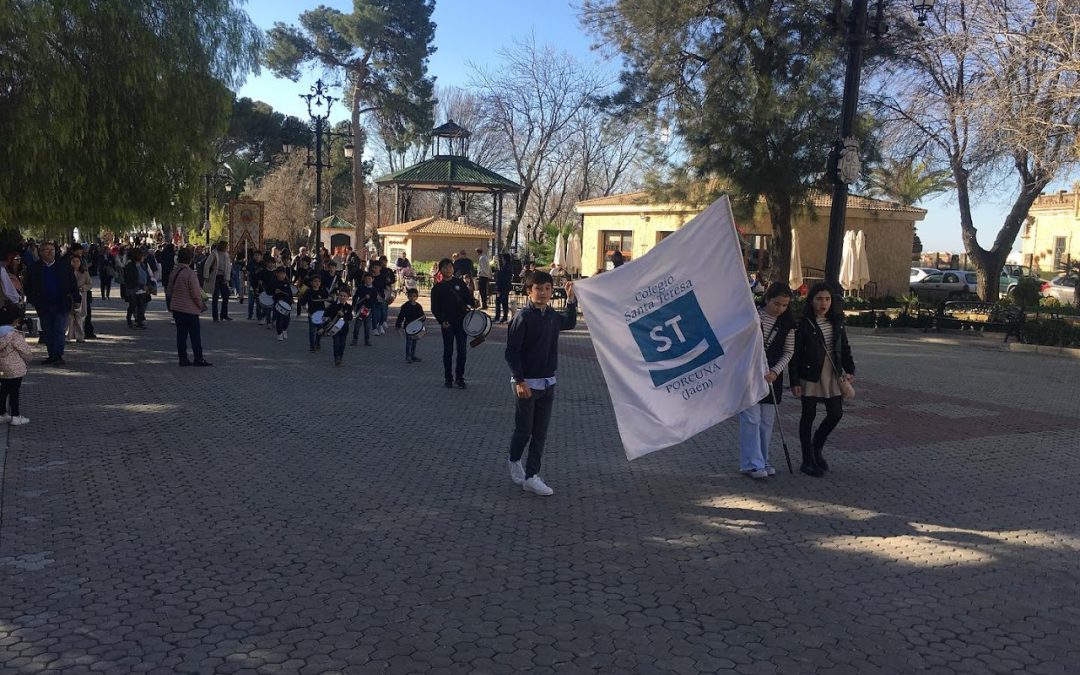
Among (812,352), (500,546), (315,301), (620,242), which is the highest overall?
(620,242)

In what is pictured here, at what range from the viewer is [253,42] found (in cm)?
1725

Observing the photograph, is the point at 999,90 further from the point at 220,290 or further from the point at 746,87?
the point at 220,290

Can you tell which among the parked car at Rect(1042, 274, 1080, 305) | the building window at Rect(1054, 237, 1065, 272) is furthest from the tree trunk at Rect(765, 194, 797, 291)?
the building window at Rect(1054, 237, 1065, 272)

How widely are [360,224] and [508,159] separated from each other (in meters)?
13.4

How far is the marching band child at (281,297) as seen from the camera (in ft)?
54.2

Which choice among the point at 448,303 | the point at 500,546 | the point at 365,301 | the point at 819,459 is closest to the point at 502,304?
the point at 365,301

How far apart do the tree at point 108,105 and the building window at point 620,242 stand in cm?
2031

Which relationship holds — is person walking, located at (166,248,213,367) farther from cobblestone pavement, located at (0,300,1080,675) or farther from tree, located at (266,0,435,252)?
tree, located at (266,0,435,252)

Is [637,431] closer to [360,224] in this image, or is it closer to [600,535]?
[600,535]

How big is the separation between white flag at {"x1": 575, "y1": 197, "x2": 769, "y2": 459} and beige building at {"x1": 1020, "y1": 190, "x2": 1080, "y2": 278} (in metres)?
48.0

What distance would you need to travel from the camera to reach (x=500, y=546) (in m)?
5.63

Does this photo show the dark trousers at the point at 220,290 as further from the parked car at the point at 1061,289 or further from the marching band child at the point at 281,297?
the parked car at the point at 1061,289

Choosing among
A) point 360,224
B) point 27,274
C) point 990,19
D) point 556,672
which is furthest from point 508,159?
point 556,672

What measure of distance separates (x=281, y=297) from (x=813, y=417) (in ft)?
37.8
